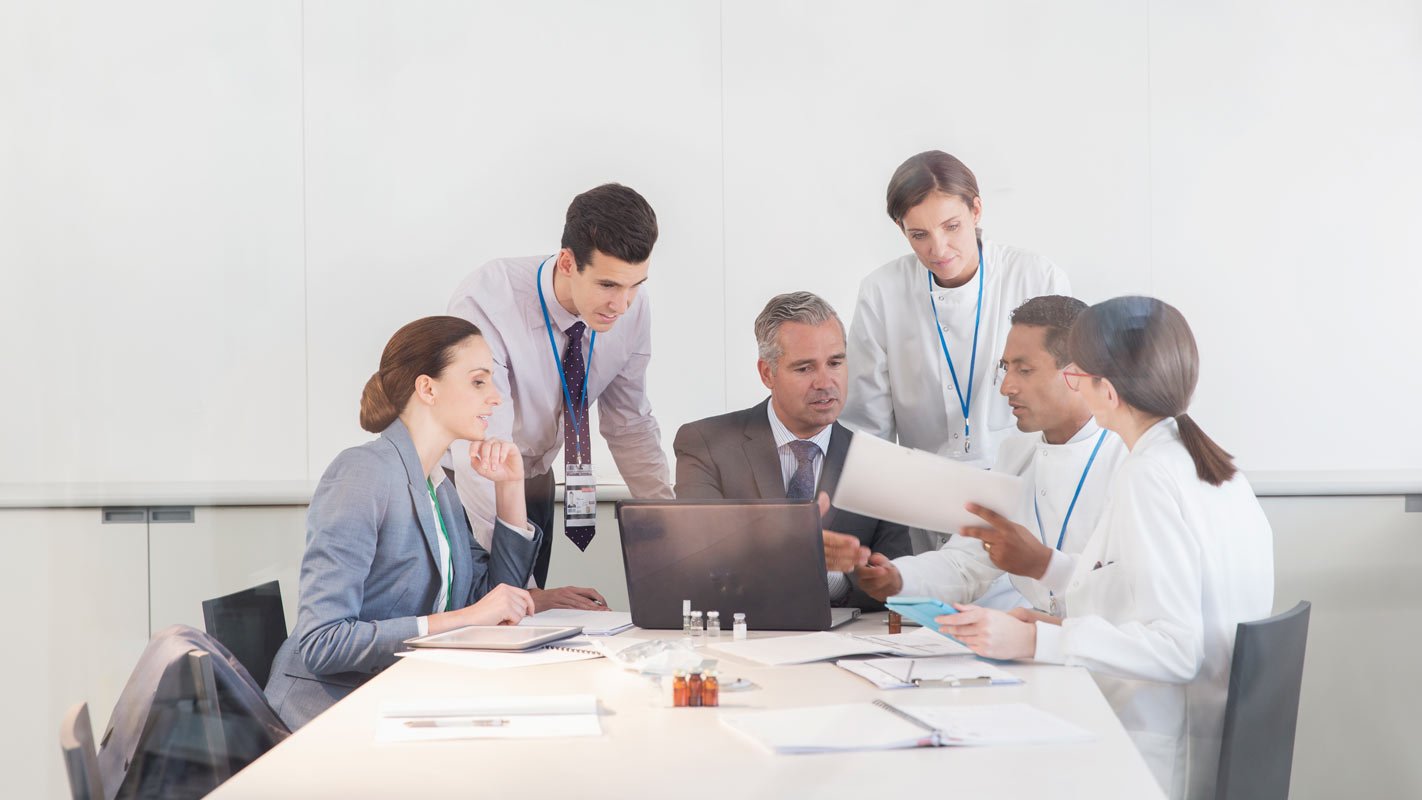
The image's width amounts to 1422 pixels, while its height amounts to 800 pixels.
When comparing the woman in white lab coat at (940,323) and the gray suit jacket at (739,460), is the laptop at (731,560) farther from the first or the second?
the woman in white lab coat at (940,323)

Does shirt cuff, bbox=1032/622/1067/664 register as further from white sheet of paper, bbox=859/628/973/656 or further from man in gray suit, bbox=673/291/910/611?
man in gray suit, bbox=673/291/910/611

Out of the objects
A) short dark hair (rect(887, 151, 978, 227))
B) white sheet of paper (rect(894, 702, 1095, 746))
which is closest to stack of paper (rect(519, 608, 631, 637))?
white sheet of paper (rect(894, 702, 1095, 746))

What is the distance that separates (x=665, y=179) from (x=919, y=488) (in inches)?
58.3

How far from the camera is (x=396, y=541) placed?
2154 mm

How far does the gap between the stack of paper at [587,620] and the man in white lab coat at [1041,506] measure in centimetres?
53

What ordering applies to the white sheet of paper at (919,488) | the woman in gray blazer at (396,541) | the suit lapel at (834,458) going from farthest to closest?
the suit lapel at (834,458)
the white sheet of paper at (919,488)
the woman in gray blazer at (396,541)

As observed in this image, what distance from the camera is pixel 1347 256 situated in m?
2.93

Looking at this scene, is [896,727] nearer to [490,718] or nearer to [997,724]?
[997,724]

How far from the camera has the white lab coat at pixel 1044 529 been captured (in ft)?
7.70

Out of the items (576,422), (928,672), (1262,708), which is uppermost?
(576,422)

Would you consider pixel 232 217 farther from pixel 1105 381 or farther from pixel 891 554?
pixel 1105 381

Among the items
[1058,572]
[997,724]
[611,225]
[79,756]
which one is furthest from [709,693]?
[611,225]

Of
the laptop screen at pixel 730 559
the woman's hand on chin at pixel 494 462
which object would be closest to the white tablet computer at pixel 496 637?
the laptop screen at pixel 730 559

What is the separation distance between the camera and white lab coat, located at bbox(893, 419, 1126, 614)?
235 centimetres
